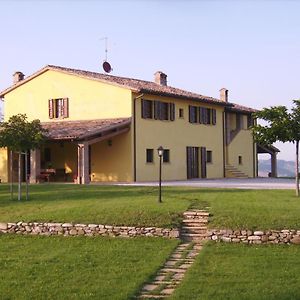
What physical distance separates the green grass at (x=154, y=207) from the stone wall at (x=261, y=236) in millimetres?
237

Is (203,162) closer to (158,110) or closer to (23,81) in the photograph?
(158,110)

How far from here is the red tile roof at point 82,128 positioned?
28.5 meters

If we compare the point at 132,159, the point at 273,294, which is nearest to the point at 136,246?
the point at 273,294

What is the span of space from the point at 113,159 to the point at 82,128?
297 centimetres

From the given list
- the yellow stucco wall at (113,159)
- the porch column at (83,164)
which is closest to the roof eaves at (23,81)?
the yellow stucco wall at (113,159)

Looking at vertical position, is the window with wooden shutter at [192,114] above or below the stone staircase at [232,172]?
above

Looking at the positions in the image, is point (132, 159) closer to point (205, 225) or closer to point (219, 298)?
point (205, 225)

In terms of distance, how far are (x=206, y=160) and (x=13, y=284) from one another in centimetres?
2768

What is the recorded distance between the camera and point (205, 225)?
1605cm

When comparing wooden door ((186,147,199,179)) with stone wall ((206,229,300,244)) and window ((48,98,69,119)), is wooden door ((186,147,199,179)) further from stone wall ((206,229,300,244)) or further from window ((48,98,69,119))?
stone wall ((206,229,300,244))

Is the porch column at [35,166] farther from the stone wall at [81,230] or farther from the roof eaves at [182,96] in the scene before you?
the stone wall at [81,230]

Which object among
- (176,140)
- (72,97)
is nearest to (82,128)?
(72,97)

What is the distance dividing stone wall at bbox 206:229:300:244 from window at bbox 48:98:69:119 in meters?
20.3

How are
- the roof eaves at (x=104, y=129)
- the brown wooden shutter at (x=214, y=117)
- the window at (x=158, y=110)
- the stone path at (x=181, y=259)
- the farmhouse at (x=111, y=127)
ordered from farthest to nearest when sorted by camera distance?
1. the brown wooden shutter at (x=214, y=117)
2. the window at (x=158, y=110)
3. the farmhouse at (x=111, y=127)
4. the roof eaves at (x=104, y=129)
5. the stone path at (x=181, y=259)
